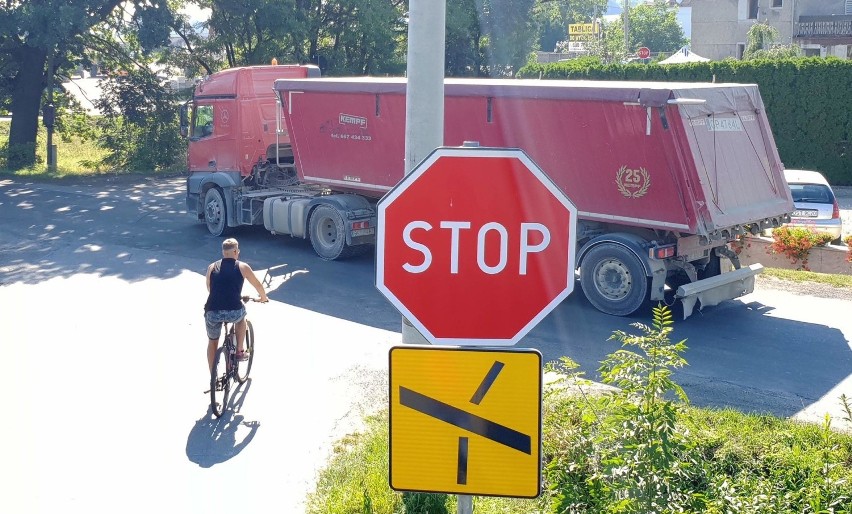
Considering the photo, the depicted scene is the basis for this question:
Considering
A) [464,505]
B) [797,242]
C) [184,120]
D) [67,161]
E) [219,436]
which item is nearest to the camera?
[464,505]

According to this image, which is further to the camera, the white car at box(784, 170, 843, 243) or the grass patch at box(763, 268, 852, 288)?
the white car at box(784, 170, 843, 243)

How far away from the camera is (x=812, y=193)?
61.4 feet

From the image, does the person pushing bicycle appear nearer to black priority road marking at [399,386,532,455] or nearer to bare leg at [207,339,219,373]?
bare leg at [207,339,219,373]

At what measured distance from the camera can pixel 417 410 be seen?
3559 mm

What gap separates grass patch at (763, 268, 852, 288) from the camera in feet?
47.7

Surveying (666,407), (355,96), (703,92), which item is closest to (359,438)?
(666,407)

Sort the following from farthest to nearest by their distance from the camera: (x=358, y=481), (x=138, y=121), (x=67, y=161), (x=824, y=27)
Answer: (x=824, y=27), (x=67, y=161), (x=138, y=121), (x=358, y=481)

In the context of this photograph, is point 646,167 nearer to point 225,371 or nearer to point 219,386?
point 225,371

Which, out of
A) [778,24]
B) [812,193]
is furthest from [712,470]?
[778,24]

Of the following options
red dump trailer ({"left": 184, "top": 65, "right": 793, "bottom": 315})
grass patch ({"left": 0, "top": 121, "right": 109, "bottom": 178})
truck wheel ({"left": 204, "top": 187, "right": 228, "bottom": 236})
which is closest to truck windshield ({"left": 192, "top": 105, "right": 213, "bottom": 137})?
truck wheel ({"left": 204, "top": 187, "right": 228, "bottom": 236})

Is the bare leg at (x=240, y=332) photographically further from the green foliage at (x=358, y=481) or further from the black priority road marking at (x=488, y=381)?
the black priority road marking at (x=488, y=381)

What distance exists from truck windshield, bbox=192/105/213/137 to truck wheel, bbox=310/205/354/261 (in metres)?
3.77

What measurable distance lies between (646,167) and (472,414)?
30.8ft

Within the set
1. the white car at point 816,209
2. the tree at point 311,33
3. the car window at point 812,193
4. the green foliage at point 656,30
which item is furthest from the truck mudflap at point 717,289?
the green foliage at point 656,30
